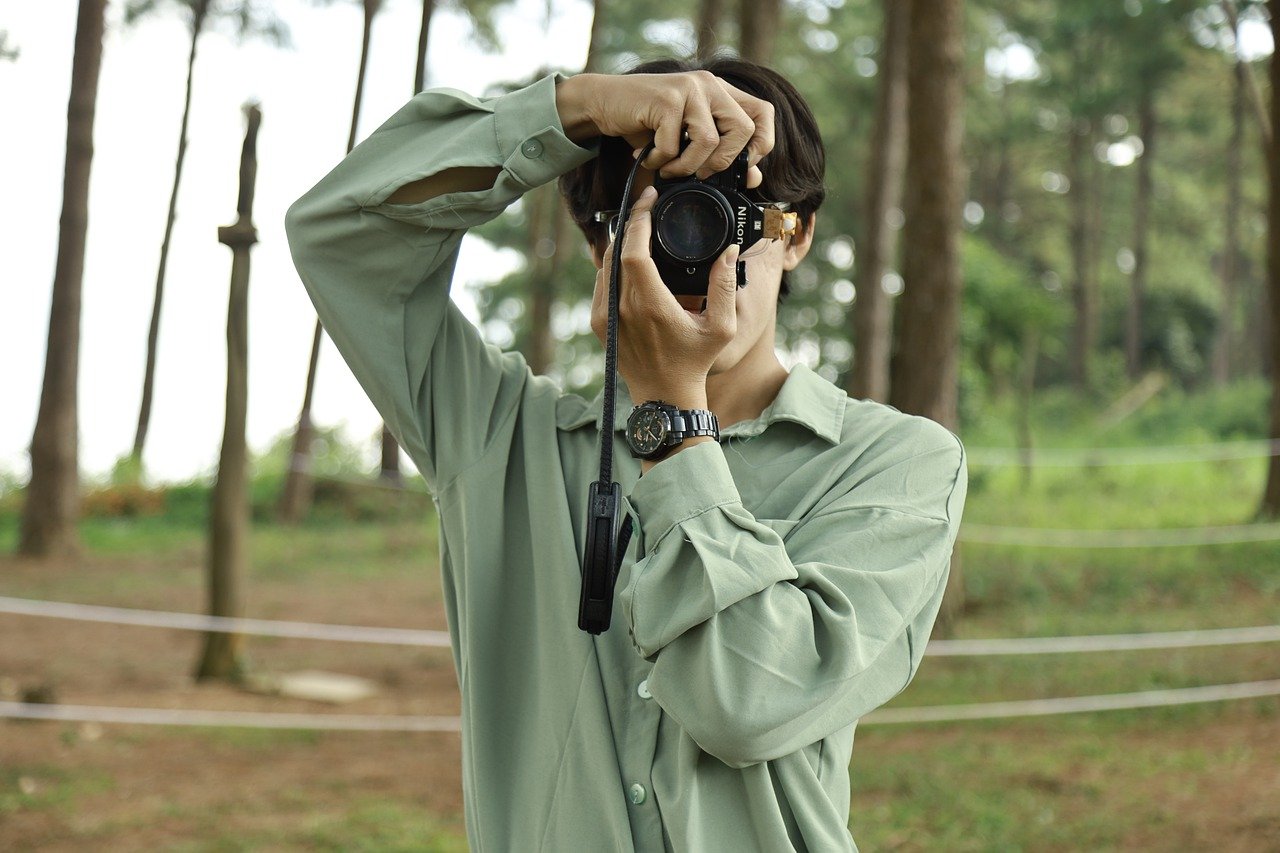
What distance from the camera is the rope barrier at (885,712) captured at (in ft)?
15.7

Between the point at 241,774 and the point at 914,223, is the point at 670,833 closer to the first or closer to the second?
the point at 241,774

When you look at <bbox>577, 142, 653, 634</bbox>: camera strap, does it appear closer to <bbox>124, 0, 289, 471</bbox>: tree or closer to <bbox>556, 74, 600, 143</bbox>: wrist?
<bbox>556, 74, 600, 143</bbox>: wrist

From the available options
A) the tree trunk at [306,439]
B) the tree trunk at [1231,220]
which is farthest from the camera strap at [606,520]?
the tree trunk at [1231,220]

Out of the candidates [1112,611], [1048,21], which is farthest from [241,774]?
[1048,21]

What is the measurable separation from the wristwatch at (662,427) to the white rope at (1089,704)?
409 centimetres

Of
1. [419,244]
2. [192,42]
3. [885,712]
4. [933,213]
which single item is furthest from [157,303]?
[419,244]

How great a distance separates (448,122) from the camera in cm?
138

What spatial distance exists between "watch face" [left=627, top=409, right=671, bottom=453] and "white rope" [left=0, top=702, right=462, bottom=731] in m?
3.64

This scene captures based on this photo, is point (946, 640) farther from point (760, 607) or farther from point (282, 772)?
point (760, 607)

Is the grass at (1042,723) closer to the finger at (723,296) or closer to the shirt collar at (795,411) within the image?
the shirt collar at (795,411)

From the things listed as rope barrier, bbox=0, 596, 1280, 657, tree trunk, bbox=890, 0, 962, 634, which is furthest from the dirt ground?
tree trunk, bbox=890, 0, 962, 634

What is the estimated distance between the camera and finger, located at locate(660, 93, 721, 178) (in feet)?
3.89

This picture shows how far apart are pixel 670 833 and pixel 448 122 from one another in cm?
80

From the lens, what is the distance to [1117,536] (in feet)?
29.5
